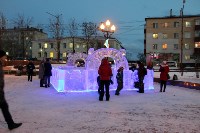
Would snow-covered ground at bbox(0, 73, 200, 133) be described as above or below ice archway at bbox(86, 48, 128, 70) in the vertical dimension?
below

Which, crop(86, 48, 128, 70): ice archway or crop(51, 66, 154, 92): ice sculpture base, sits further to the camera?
crop(86, 48, 128, 70): ice archway

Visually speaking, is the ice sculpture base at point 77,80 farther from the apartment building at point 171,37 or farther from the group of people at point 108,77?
the apartment building at point 171,37

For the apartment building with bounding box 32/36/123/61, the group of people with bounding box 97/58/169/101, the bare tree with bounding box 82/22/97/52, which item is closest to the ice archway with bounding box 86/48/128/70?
the group of people with bounding box 97/58/169/101

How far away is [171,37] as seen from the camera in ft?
272

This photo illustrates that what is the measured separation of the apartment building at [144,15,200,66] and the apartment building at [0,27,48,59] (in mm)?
25915

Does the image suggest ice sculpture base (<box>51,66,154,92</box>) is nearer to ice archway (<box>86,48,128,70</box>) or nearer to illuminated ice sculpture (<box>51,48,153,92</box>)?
illuminated ice sculpture (<box>51,48,153,92</box>)

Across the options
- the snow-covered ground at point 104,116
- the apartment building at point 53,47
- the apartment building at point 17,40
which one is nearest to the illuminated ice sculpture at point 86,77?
the snow-covered ground at point 104,116

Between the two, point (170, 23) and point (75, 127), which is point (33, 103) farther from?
point (170, 23)

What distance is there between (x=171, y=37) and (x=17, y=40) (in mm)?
39673

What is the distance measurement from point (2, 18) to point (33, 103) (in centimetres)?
5005

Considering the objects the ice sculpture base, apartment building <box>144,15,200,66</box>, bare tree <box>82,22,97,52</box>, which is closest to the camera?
the ice sculpture base

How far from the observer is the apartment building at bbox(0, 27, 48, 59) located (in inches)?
2682

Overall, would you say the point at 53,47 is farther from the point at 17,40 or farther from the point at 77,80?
the point at 77,80

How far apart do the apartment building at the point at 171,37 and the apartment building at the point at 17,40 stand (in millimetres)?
25915
